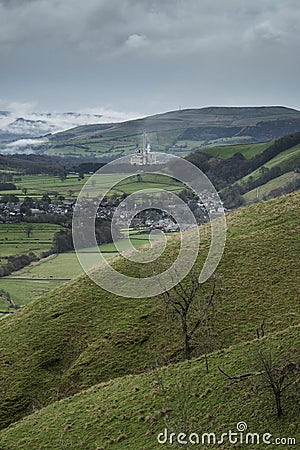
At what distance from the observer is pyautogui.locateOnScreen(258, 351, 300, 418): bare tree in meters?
20.1

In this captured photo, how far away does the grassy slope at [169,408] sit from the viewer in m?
20.7

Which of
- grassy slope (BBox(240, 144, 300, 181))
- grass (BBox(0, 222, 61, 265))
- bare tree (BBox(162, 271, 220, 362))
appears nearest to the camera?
bare tree (BBox(162, 271, 220, 362))

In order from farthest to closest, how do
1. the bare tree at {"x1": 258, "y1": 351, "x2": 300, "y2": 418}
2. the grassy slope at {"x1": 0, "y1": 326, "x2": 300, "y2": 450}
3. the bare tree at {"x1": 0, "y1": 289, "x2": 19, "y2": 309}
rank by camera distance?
the bare tree at {"x1": 0, "y1": 289, "x2": 19, "y2": 309} → the grassy slope at {"x1": 0, "y1": 326, "x2": 300, "y2": 450} → the bare tree at {"x1": 258, "y1": 351, "x2": 300, "y2": 418}

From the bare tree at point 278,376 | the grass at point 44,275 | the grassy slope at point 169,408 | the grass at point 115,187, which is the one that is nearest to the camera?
the bare tree at point 278,376

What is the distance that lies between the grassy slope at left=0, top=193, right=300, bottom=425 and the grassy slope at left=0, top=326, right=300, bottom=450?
331cm

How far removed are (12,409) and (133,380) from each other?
7.18 meters

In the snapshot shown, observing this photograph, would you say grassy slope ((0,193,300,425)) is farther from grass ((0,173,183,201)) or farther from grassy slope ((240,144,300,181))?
grassy slope ((240,144,300,181))

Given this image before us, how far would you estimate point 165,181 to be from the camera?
498ft

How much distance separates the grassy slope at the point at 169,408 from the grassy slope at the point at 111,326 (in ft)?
10.9

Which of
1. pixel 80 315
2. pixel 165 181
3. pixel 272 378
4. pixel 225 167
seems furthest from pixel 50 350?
pixel 225 167

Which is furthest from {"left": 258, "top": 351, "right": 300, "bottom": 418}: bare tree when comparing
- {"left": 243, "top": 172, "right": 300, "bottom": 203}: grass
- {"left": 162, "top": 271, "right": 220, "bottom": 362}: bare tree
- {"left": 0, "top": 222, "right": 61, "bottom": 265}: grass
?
{"left": 243, "top": 172, "right": 300, "bottom": 203}: grass

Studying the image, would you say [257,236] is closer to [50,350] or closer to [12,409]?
[50,350]

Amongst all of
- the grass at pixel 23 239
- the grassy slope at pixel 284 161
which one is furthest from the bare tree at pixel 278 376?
the grassy slope at pixel 284 161

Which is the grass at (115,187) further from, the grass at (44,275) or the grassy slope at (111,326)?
the grassy slope at (111,326)
